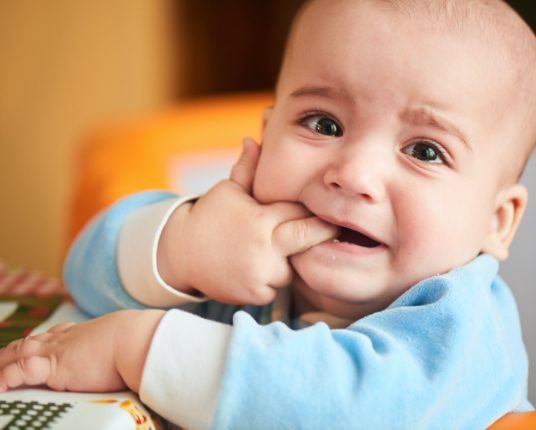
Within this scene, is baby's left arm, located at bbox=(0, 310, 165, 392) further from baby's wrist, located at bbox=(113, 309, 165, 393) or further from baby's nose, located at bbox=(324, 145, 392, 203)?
baby's nose, located at bbox=(324, 145, 392, 203)

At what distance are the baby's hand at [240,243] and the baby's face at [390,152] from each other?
0.05ft

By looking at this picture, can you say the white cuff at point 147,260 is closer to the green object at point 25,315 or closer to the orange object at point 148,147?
the green object at point 25,315

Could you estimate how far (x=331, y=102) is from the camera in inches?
27.9

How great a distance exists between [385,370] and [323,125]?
248 mm

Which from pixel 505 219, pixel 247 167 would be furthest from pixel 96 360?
pixel 505 219

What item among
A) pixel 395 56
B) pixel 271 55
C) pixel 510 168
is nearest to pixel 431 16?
pixel 395 56

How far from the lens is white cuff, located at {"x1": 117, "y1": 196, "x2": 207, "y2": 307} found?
77 centimetres

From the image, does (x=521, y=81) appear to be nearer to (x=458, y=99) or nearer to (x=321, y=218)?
(x=458, y=99)

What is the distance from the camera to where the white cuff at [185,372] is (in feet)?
1.88

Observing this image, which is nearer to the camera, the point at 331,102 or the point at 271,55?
the point at 331,102

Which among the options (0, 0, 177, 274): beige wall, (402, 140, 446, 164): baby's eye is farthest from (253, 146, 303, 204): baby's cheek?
(0, 0, 177, 274): beige wall

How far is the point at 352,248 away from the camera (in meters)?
0.69

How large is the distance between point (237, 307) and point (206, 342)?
0.24 m

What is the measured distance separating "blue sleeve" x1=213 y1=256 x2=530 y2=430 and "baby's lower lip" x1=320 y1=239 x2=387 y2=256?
0.16 feet
